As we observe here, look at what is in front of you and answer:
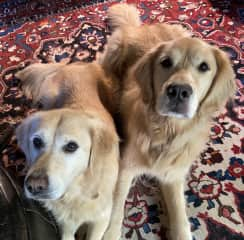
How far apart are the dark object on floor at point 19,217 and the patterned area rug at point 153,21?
38 cm

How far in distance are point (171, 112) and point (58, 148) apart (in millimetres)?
420

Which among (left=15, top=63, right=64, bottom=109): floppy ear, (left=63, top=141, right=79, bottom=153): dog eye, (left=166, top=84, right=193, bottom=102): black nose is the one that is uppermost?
(left=166, top=84, right=193, bottom=102): black nose

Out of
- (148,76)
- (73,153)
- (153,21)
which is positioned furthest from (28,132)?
(153,21)

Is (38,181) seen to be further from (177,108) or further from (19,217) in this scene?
(177,108)

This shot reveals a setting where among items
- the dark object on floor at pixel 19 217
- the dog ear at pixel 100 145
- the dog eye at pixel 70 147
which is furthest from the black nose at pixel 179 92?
the dark object on floor at pixel 19 217

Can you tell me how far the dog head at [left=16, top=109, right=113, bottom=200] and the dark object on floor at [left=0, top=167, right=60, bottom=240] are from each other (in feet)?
0.25

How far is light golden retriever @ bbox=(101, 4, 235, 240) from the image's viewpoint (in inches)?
56.9

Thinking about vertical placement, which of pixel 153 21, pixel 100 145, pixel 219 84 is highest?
pixel 219 84

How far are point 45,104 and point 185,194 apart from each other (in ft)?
2.46

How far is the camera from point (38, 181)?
4.17 ft

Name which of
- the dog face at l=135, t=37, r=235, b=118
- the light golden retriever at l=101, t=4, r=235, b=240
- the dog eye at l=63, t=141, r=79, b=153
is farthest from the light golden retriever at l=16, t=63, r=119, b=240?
the dog face at l=135, t=37, r=235, b=118

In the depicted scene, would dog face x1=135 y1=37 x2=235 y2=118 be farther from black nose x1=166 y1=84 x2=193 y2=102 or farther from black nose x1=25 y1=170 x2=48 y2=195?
black nose x1=25 y1=170 x2=48 y2=195

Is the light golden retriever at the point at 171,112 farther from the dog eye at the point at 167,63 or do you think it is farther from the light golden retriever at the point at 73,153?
the light golden retriever at the point at 73,153

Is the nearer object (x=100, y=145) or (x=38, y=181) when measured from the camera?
(x=38, y=181)
